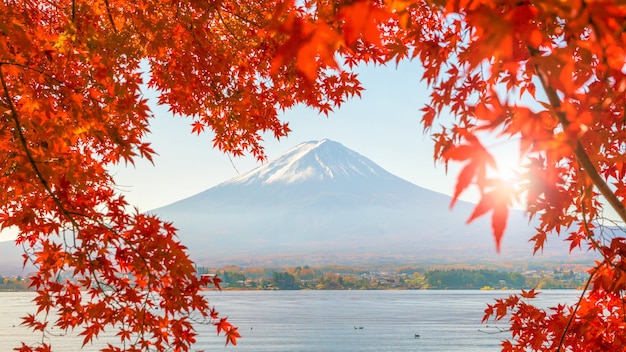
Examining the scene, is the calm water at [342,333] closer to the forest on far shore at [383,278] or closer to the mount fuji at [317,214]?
the forest on far shore at [383,278]

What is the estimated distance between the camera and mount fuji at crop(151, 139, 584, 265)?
166 meters

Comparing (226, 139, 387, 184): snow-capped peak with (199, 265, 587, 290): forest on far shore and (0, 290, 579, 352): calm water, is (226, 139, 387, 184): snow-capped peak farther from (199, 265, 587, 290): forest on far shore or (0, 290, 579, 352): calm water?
(0, 290, 579, 352): calm water

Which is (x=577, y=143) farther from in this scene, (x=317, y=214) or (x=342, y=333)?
(x=317, y=214)

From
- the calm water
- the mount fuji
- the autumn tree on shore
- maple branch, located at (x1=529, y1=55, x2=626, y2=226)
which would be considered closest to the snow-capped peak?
the mount fuji

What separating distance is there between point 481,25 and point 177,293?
2.97m

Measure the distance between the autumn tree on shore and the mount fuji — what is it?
153473 millimetres

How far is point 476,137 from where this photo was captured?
1305mm

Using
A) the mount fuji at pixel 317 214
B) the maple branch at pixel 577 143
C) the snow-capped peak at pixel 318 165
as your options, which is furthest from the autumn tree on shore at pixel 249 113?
the snow-capped peak at pixel 318 165

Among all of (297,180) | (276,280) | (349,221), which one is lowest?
(276,280)

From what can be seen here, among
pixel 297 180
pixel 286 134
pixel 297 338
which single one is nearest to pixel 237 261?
pixel 297 180

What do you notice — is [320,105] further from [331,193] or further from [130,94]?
[331,193]

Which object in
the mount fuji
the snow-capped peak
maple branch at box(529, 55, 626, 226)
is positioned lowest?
maple branch at box(529, 55, 626, 226)

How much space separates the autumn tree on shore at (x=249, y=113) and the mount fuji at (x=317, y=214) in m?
153

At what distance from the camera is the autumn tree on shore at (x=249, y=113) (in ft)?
4.18
